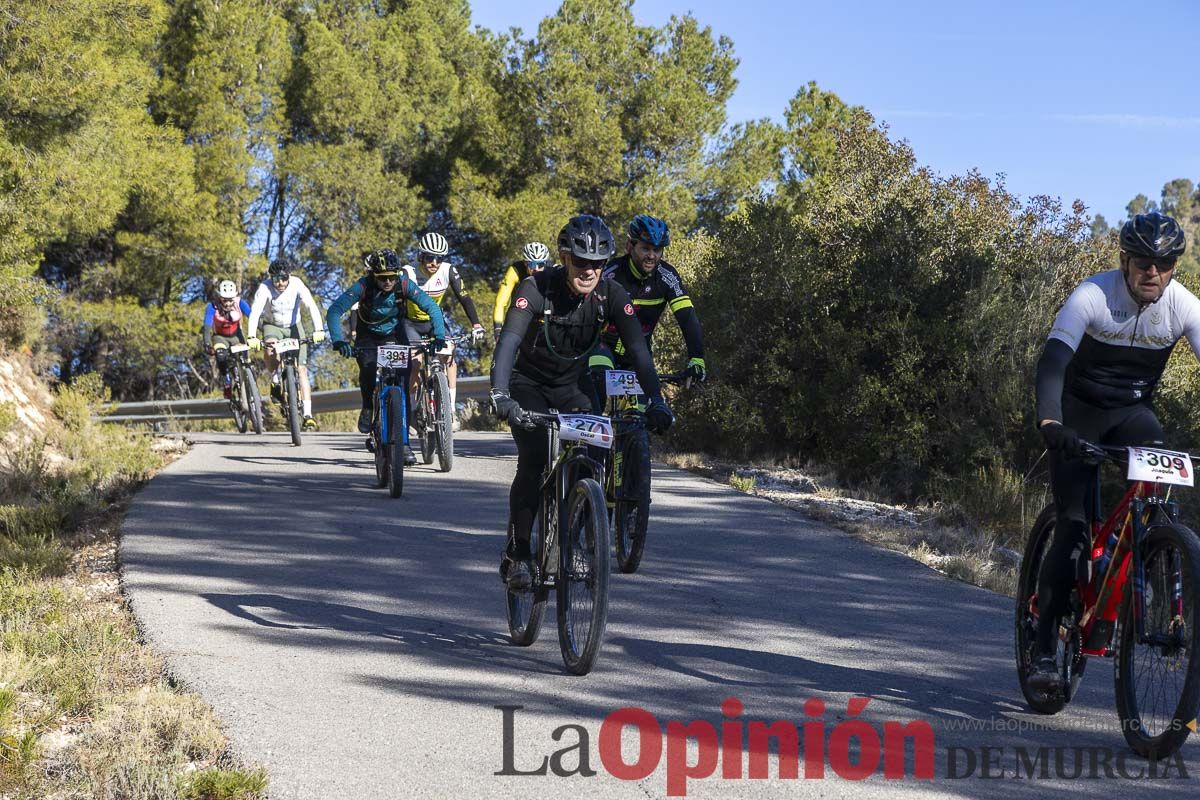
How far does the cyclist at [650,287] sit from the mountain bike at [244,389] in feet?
31.7

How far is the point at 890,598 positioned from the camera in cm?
837

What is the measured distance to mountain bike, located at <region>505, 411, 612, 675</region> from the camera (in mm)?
6184

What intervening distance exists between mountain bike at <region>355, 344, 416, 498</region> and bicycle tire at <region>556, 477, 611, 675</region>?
563 centimetres

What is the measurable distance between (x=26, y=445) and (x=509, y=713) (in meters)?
12.0

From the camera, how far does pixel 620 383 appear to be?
349 inches

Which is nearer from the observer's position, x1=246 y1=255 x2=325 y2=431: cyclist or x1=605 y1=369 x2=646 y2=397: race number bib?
x1=605 y1=369 x2=646 y2=397: race number bib


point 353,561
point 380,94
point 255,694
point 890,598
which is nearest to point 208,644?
point 255,694

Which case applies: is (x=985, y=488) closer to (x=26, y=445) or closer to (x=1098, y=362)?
(x=1098, y=362)

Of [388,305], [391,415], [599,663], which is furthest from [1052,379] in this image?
[388,305]

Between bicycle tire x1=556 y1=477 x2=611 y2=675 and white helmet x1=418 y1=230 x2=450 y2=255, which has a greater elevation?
white helmet x1=418 y1=230 x2=450 y2=255

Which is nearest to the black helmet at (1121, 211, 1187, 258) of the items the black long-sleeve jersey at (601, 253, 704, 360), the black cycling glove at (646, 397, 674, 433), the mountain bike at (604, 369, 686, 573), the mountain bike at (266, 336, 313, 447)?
the black cycling glove at (646, 397, 674, 433)

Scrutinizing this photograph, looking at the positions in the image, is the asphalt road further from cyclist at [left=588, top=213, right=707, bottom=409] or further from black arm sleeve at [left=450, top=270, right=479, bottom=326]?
black arm sleeve at [left=450, top=270, right=479, bottom=326]

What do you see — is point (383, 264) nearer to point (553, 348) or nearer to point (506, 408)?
point (553, 348)

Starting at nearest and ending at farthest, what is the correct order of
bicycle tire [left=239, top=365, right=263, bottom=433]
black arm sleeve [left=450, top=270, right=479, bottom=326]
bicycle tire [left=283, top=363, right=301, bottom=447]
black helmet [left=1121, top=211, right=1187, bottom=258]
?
black helmet [left=1121, top=211, right=1187, bottom=258] < black arm sleeve [left=450, top=270, right=479, bottom=326] < bicycle tire [left=283, top=363, right=301, bottom=447] < bicycle tire [left=239, top=365, right=263, bottom=433]
